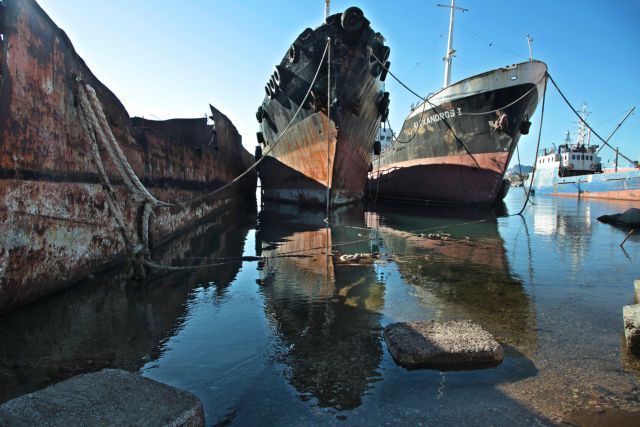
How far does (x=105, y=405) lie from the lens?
6.49 ft

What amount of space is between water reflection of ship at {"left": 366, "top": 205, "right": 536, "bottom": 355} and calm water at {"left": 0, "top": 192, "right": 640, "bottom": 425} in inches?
1.3

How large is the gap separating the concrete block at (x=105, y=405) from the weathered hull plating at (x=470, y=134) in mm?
16007

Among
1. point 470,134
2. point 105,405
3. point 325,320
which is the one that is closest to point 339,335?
point 325,320

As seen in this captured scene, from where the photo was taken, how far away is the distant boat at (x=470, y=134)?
51.1 feet

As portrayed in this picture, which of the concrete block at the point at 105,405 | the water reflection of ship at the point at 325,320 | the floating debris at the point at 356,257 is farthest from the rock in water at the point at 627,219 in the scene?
the concrete block at the point at 105,405

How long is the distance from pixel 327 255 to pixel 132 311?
3848 millimetres

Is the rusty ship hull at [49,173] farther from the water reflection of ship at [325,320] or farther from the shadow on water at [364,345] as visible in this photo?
the shadow on water at [364,345]

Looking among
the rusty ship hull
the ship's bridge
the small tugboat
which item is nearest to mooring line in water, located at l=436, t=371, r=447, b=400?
the rusty ship hull

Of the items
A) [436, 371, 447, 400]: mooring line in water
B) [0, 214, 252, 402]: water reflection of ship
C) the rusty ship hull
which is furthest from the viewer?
the rusty ship hull

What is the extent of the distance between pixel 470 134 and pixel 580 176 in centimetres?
1965

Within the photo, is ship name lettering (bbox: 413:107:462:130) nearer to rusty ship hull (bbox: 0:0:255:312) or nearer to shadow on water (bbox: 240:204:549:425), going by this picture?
shadow on water (bbox: 240:204:549:425)

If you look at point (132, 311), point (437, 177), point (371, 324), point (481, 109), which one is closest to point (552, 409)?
point (371, 324)

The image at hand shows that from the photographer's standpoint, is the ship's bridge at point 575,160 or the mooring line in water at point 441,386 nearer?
the mooring line in water at point 441,386

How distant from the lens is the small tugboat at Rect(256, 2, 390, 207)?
12.4 metres
